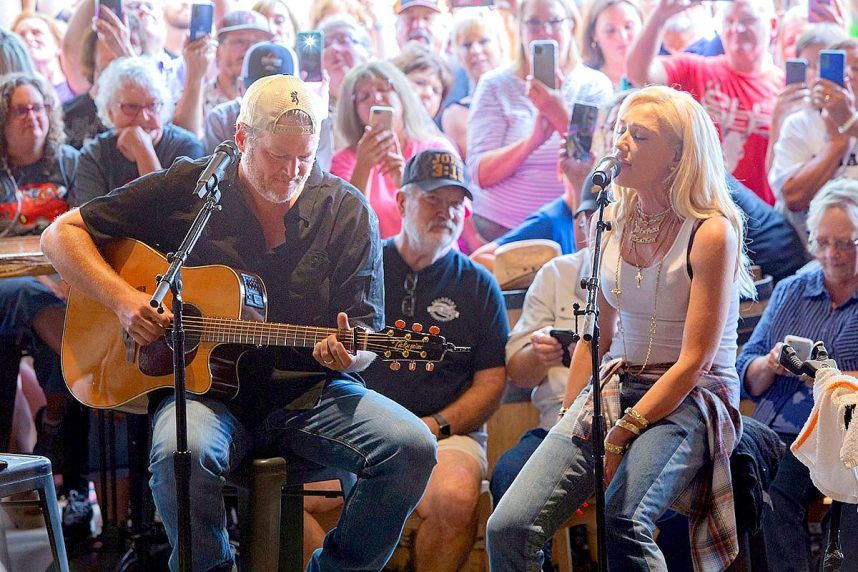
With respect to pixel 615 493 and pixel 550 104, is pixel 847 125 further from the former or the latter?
pixel 615 493

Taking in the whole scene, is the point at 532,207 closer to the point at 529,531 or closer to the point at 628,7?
the point at 628,7

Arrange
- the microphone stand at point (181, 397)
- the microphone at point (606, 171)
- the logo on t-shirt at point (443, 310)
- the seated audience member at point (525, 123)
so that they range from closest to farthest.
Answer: the microphone stand at point (181, 397) < the microphone at point (606, 171) < the logo on t-shirt at point (443, 310) < the seated audience member at point (525, 123)

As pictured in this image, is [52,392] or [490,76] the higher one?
[490,76]

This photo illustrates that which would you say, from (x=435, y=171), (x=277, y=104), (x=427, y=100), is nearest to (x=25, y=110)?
(x=427, y=100)

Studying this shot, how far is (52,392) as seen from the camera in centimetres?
448

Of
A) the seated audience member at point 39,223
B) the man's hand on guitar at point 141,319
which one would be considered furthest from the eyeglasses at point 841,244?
the seated audience member at point 39,223

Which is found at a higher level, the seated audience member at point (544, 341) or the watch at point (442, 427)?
the seated audience member at point (544, 341)

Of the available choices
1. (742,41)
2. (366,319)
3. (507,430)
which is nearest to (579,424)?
(366,319)

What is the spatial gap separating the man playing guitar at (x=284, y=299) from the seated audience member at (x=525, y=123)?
163 cm

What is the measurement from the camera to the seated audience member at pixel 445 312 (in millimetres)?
3746

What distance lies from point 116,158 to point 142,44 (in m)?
0.61

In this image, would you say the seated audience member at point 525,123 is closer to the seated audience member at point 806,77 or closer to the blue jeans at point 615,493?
the seated audience member at point 806,77

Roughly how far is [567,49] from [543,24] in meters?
0.16

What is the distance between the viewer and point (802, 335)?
3879mm
